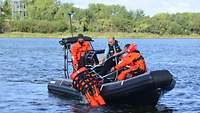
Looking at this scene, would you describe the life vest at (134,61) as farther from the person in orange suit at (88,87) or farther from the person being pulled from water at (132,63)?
the person in orange suit at (88,87)

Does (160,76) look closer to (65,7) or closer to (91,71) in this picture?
(91,71)

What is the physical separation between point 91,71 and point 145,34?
132 metres

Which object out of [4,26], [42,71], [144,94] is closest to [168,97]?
[144,94]

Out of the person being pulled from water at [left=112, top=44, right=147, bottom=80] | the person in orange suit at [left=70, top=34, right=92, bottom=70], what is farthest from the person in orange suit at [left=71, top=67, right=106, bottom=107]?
the person in orange suit at [left=70, top=34, right=92, bottom=70]

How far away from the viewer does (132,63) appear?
18.0 metres

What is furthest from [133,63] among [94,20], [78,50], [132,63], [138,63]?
[94,20]

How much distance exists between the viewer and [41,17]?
153500 mm

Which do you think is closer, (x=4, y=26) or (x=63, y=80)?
(x=63, y=80)

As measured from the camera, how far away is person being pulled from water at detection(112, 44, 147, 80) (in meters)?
17.9

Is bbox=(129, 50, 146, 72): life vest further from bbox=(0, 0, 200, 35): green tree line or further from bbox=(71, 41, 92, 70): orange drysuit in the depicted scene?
bbox=(0, 0, 200, 35): green tree line

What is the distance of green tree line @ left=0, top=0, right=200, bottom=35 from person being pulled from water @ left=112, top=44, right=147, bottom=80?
4685 inches

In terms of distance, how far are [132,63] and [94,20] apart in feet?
439

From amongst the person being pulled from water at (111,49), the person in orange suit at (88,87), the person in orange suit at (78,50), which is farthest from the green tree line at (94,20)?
the person in orange suit at (88,87)

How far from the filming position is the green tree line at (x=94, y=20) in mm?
138500
